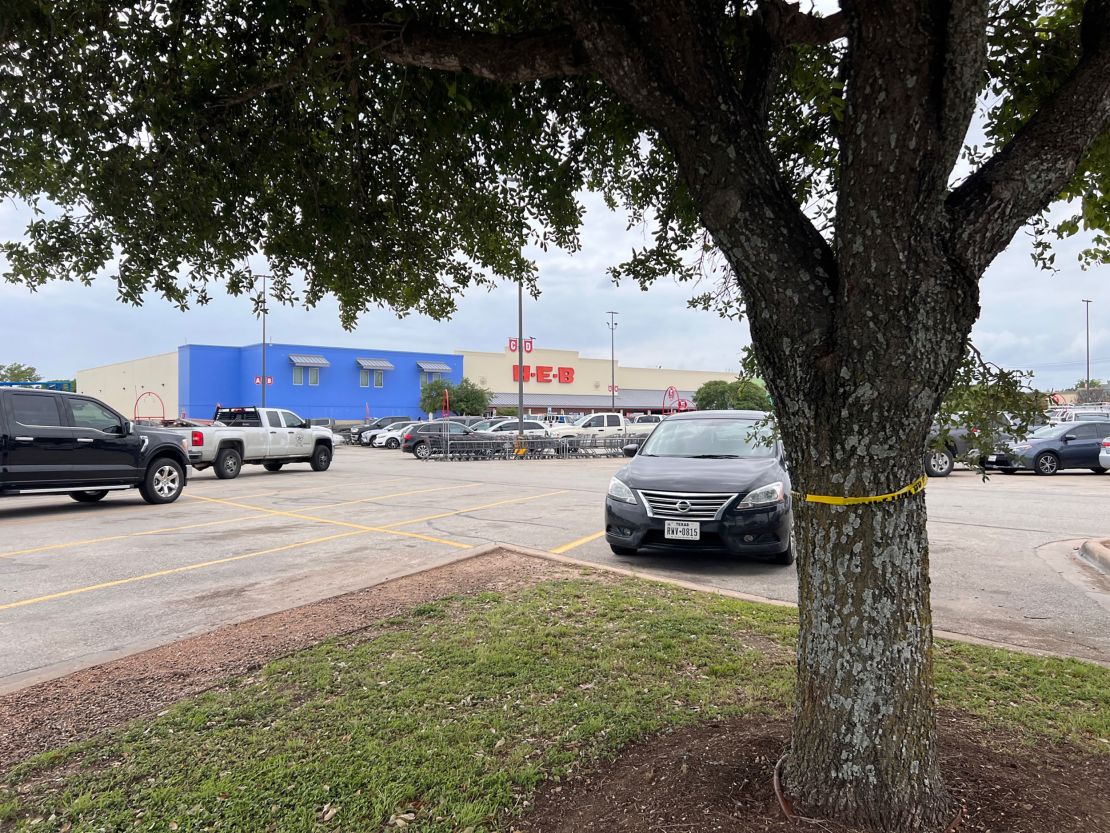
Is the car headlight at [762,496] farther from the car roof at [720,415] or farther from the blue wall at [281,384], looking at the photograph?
the blue wall at [281,384]

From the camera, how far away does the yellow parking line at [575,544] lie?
8039 millimetres

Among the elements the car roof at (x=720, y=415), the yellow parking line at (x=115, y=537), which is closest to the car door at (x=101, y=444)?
the yellow parking line at (x=115, y=537)

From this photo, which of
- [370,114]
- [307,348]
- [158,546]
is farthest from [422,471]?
[307,348]

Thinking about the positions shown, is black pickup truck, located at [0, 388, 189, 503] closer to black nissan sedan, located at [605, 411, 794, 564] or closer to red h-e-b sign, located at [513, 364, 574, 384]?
black nissan sedan, located at [605, 411, 794, 564]

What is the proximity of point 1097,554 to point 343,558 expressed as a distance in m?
8.41

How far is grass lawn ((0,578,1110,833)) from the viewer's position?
2674 mm

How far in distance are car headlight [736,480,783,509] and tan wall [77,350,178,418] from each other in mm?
57056

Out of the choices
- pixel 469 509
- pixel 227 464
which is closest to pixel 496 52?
pixel 469 509

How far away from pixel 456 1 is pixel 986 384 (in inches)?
138

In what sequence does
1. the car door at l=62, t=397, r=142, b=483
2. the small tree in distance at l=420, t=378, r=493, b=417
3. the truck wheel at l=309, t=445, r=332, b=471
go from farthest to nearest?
the small tree in distance at l=420, t=378, r=493, b=417 → the truck wheel at l=309, t=445, r=332, b=471 → the car door at l=62, t=397, r=142, b=483

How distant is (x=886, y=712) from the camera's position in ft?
7.86

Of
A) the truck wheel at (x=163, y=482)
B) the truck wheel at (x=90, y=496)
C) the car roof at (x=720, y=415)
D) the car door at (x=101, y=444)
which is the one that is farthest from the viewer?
the truck wheel at (x=90, y=496)

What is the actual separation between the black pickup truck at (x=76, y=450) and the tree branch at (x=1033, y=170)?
12.9 meters

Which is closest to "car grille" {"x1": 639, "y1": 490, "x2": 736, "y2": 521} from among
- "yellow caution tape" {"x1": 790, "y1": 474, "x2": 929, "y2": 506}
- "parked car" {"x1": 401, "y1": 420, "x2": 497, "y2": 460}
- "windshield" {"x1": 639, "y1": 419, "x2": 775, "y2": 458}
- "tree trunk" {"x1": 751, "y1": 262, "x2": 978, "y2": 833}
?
"windshield" {"x1": 639, "y1": 419, "x2": 775, "y2": 458}
